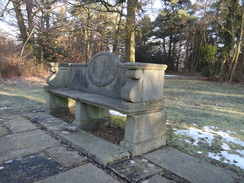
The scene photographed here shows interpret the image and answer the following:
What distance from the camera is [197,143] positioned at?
3137mm

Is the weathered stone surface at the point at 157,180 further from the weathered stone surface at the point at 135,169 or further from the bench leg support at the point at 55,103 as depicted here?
the bench leg support at the point at 55,103

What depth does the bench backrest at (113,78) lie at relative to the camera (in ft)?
8.29

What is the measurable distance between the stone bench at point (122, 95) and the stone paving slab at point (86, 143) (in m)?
0.18

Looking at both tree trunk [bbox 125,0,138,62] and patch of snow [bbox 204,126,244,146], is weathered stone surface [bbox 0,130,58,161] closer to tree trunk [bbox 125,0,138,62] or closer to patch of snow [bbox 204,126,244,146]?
patch of snow [bbox 204,126,244,146]

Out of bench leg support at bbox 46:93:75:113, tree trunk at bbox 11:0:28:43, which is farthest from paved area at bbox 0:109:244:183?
tree trunk at bbox 11:0:28:43

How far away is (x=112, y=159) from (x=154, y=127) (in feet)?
2.70

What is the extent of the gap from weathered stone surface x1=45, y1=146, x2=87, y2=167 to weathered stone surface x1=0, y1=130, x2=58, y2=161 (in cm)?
19

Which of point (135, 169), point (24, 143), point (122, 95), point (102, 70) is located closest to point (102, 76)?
point (102, 70)

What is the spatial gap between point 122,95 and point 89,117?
1.32 meters

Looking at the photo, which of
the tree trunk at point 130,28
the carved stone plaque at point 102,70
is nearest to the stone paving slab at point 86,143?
the carved stone plaque at point 102,70

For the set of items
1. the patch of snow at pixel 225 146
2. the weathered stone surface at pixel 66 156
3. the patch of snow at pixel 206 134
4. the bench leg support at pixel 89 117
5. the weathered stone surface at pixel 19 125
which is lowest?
the patch of snow at pixel 225 146

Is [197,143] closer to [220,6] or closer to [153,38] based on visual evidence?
[220,6]

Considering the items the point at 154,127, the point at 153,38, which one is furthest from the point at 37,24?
the point at 153,38

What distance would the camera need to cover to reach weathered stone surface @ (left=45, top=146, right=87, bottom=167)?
2.37 meters
